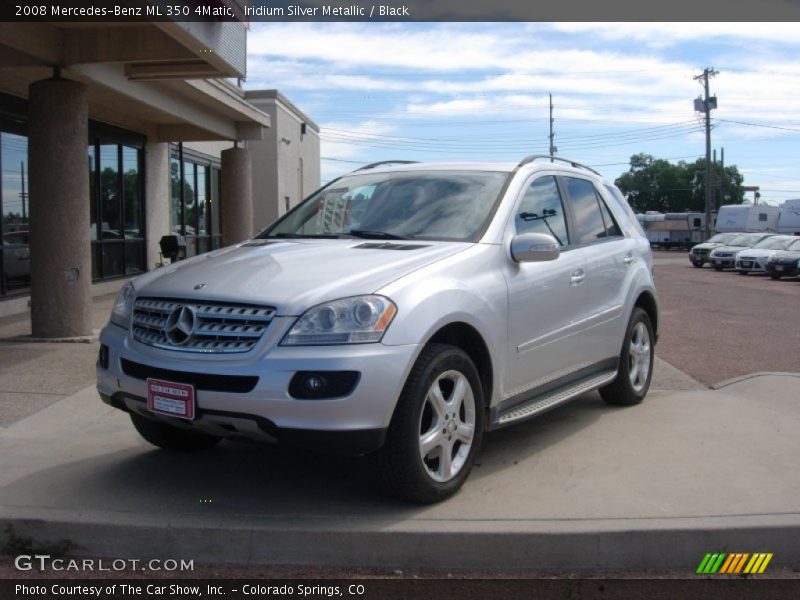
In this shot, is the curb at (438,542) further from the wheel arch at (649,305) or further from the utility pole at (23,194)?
the utility pole at (23,194)

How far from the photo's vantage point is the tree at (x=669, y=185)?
334 feet

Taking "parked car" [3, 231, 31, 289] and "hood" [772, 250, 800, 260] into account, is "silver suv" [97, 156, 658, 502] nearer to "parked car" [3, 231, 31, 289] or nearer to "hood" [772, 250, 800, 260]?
"parked car" [3, 231, 31, 289]

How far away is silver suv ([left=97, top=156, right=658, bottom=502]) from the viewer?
375 centimetres

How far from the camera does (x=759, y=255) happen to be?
2808cm

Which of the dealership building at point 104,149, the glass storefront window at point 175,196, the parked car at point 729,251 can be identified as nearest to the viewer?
the dealership building at point 104,149

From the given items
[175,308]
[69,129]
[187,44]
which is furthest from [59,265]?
[175,308]

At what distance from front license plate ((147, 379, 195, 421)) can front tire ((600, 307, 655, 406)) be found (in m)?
3.53

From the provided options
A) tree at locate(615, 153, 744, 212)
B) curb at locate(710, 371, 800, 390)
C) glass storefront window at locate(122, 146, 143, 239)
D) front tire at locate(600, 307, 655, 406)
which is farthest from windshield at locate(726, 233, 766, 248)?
tree at locate(615, 153, 744, 212)

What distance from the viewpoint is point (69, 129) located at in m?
9.18

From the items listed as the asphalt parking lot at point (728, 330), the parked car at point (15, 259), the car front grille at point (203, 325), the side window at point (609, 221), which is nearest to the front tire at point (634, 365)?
the side window at point (609, 221)

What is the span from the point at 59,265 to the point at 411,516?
22.0 feet

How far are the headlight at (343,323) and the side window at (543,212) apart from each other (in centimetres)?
153

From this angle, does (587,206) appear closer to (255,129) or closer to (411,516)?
(411,516)

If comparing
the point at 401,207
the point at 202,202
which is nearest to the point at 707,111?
the point at 202,202
